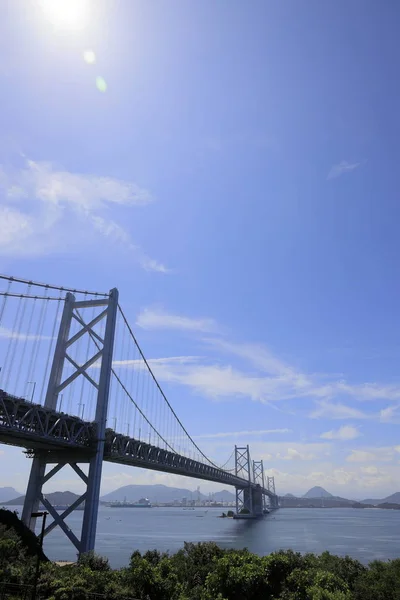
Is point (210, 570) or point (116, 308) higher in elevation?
point (116, 308)

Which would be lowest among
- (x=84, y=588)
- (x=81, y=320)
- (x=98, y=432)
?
(x=84, y=588)

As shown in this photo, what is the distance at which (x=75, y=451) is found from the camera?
26969mm

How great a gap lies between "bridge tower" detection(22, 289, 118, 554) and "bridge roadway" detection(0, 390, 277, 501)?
0.79ft

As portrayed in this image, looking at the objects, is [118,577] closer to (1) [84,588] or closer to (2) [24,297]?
(1) [84,588]

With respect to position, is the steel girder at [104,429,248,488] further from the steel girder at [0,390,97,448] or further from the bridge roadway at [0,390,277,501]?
the steel girder at [0,390,97,448]

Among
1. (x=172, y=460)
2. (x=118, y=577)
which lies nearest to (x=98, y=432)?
(x=118, y=577)

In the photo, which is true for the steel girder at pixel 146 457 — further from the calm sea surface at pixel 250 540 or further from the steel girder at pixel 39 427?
the calm sea surface at pixel 250 540

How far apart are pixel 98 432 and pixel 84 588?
1415 cm

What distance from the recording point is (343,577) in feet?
49.3

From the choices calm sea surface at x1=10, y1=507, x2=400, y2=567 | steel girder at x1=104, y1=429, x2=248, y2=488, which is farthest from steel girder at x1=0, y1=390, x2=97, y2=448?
calm sea surface at x1=10, y1=507, x2=400, y2=567

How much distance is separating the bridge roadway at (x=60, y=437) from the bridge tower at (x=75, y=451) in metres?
0.24

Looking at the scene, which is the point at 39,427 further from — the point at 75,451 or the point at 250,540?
the point at 250,540

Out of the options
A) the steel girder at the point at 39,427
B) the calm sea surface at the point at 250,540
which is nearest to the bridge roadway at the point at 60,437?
the steel girder at the point at 39,427

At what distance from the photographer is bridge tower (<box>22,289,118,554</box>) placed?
25562 mm
